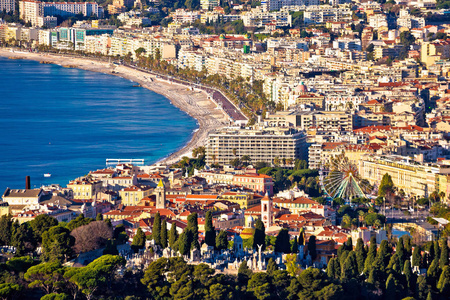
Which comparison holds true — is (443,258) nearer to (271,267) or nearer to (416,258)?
(416,258)

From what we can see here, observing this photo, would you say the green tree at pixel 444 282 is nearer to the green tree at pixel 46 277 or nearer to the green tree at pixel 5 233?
the green tree at pixel 46 277

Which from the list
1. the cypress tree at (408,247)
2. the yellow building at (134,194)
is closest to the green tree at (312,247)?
the cypress tree at (408,247)

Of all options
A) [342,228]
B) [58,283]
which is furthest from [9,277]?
[342,228]

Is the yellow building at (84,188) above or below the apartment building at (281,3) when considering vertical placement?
below

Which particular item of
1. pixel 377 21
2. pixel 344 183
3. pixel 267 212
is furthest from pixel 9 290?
pixel 377 21

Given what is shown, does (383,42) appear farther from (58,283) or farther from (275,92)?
(58,283)
